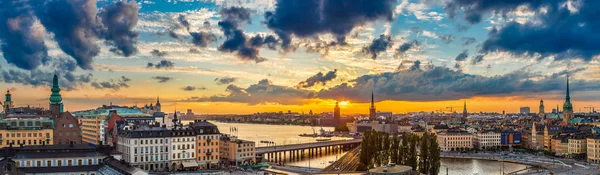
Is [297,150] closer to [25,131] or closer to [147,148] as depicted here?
[147,148]

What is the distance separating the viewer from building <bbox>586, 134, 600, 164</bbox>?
89312mm

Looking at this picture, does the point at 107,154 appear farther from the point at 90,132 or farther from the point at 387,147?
the point at 90,132

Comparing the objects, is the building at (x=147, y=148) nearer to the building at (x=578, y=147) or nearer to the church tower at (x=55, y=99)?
the church tower at (x=55, y=99)

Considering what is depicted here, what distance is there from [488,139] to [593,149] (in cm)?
3380

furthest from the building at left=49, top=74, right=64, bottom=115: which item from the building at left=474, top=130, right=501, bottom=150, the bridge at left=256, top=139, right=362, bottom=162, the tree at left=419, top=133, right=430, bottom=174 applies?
the building at left=474, top=130, right=501, bottom=150

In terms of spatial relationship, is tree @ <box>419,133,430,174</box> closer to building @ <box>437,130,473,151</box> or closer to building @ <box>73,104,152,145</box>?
building @ <box>73,104,152,145</box>

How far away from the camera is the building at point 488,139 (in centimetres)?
12238

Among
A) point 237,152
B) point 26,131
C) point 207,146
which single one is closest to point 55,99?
point 26,131

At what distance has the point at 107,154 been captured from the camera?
162 ft

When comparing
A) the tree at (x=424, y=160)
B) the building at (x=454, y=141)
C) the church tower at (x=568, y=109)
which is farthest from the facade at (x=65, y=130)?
the church tower at (x=568, y=109)

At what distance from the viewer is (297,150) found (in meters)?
116

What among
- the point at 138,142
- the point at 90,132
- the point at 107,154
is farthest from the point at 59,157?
the point at 90,132

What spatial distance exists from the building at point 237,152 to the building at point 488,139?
2662 inches

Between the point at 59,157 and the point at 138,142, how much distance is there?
1688cm
